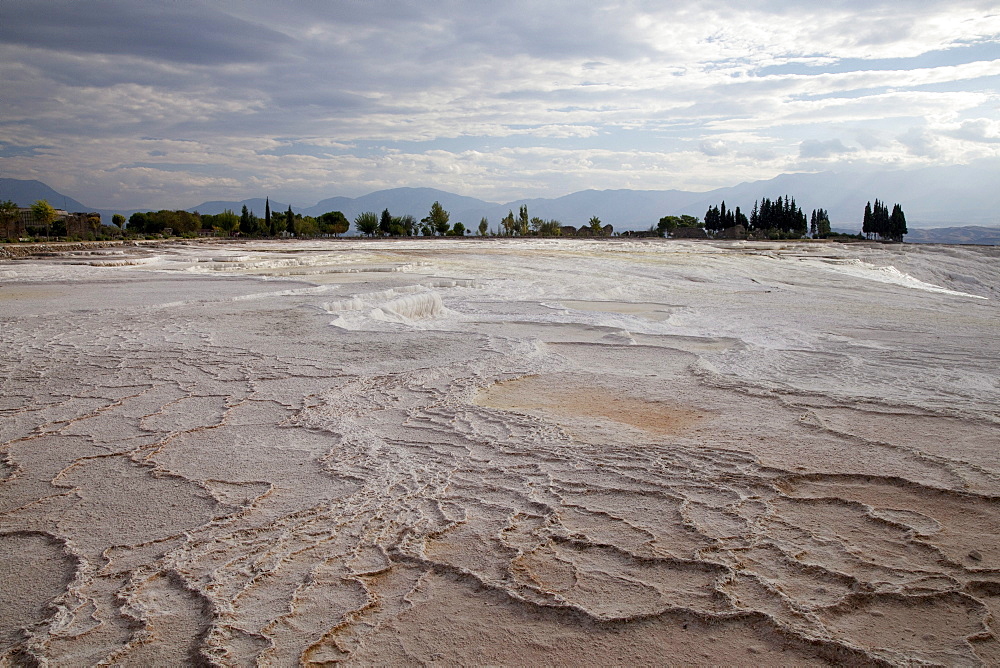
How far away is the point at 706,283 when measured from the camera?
15.1 m

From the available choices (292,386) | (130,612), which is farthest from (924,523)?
(292,386)

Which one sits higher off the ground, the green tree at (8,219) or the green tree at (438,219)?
the green tree at (438,219)

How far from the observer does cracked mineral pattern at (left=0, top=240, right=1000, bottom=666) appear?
233 cm

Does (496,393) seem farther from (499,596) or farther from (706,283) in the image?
(706,283)

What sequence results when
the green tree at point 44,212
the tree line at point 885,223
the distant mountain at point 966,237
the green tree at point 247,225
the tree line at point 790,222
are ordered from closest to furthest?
the green tree at point 44,212 < the tree line at point 885,223 < the tree line at point 790,222 < the green tree at point 247,225 < the distant mountain at point 966,237

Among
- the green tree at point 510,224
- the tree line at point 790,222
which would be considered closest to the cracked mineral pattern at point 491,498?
the tree line at point 790,222

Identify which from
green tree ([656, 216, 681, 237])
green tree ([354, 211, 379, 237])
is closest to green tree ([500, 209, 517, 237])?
green tree ([354, 211, 379, 237])

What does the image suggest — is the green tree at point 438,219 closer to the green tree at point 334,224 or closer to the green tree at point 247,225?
the green tree at point 334,224

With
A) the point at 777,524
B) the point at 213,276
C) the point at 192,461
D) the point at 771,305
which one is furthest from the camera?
the point at 213,276

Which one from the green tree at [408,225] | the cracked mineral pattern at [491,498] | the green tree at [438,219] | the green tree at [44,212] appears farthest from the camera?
the green tree at [408,225]

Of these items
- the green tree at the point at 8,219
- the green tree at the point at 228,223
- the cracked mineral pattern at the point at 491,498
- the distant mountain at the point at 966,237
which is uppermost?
the distant mountain at the point at 966,237

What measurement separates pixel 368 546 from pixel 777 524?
1.85 m

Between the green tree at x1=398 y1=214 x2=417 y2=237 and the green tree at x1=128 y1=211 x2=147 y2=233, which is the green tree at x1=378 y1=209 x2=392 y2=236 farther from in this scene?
the green tree at x1=128 y1=211 x2=147 y2=233

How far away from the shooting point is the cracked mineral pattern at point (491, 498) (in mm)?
2332
